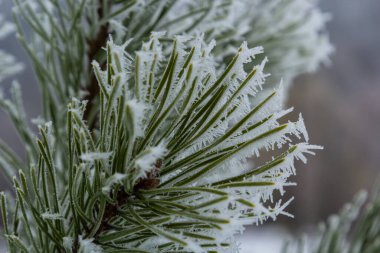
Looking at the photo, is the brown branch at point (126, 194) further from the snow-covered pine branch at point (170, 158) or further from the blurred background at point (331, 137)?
the blurred background at point (331, 137)

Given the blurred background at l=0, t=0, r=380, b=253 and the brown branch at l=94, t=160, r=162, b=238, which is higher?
the blurred background at l=0, t=0, r=380, b=253

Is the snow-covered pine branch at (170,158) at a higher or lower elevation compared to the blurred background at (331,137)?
lower

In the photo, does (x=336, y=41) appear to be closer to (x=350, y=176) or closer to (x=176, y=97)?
(x=350, y=176)

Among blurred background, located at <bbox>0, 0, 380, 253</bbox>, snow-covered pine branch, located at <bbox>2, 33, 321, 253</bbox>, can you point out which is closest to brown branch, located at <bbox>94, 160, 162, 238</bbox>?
snow-covered pine branch, located at <bbox>2, 33, 321, 253</bbox>

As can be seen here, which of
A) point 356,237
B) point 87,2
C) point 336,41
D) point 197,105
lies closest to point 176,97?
point 197,105

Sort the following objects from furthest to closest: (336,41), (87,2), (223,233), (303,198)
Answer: (336,41) → (303,198) → (87,2) → (223,233)

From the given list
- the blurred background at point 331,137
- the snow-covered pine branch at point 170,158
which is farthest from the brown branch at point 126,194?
the blurred background at point 331,137

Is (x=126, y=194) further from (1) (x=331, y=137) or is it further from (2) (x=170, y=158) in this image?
(1) (x=331, y=137)

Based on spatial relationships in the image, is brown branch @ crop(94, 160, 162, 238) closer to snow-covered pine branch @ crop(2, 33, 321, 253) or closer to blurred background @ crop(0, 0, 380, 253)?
snow-covered pine branch @ crop(2, 33, 321, 253)

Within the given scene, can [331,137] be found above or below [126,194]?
above

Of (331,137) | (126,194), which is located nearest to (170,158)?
(126,194)

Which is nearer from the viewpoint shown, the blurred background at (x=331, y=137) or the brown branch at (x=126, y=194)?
the brown branch at (x=126, y=194)
